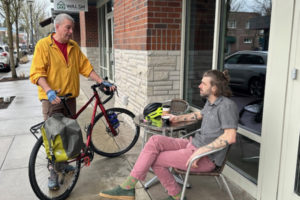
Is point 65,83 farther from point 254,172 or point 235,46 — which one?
point 254,172

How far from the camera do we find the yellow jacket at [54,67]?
2.84 m

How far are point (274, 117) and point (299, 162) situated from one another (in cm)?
41

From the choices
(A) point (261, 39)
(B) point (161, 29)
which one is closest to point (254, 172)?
(A) point (261, 39)

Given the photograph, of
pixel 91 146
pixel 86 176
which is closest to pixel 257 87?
pixel 91 146

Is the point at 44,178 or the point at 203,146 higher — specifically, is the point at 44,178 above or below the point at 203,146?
below

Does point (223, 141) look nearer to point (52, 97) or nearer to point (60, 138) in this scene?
point (60, 138)

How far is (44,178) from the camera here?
10.4 ft

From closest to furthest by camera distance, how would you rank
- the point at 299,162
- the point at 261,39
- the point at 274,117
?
the point at 299,162, the point at 274,117, the point at 261,39

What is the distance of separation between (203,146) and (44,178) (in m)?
1.97

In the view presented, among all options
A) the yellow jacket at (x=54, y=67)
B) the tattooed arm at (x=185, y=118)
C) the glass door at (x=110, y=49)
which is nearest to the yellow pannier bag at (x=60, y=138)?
the yellow jacket at (x=54, y=67)

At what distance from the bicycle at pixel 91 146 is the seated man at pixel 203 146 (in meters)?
0.72

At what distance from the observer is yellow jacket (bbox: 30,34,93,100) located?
9.30ft

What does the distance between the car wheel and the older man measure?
1.94m

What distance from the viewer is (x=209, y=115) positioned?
2.39m
